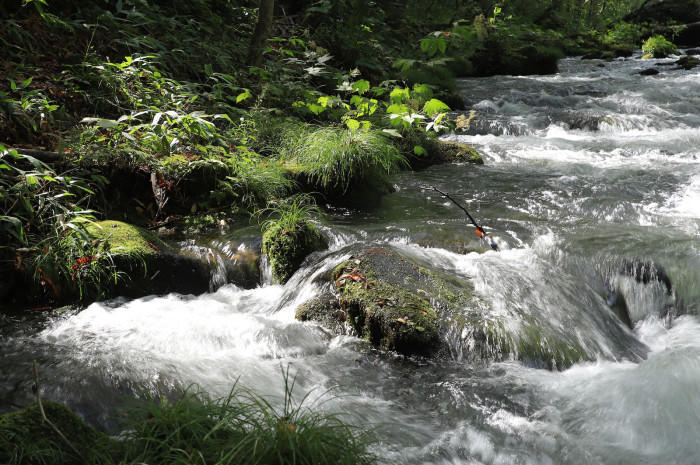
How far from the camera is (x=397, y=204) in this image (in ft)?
20.1

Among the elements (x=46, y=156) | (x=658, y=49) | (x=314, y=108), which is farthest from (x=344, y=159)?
(x=658, y=49)

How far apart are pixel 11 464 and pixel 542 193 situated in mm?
6274

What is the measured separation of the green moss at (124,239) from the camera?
12.8 ft

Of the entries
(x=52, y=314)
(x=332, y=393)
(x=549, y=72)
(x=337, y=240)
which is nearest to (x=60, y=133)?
(x=52, y=314)

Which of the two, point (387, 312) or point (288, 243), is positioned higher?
point (288, 243)

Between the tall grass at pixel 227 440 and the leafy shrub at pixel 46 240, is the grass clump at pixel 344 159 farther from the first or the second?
the tall grass at pixel 227 440

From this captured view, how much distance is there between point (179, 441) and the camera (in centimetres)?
175

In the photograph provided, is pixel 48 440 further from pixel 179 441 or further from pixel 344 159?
pixel 344 159

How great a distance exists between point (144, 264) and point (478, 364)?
281 centimetres

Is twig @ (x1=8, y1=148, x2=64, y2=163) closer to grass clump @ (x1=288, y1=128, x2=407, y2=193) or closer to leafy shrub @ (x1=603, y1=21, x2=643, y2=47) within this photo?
grass clump @ (x1=288, y1=128, x2=407, y2=193)

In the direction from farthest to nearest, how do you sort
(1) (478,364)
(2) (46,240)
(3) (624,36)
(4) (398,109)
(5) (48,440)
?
(3) (624,36)
(4) (398,109)
(2) (46,240)
(1) (478,364)
(5) (48,440)

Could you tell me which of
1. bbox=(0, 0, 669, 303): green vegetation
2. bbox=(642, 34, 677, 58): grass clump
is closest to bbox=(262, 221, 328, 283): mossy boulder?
bbox=(0, 0, 669, 303): green vegetation

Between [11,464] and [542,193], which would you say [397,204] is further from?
[11,464]

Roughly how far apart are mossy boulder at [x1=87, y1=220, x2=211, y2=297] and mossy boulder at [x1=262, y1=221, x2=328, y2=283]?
61 centimetres
